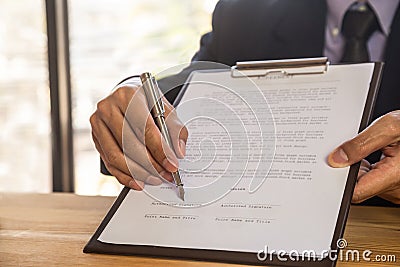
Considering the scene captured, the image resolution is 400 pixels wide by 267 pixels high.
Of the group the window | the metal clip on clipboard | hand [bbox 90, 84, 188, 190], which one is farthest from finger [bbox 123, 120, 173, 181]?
the window

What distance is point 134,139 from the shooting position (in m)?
0.74

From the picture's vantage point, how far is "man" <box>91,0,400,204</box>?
0.66 metres

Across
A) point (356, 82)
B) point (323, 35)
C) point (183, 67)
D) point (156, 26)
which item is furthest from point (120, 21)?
point (356, 82)

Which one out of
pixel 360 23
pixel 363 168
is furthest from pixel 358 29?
pixel 363 168

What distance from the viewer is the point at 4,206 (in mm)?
822

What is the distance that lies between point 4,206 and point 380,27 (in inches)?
31.7

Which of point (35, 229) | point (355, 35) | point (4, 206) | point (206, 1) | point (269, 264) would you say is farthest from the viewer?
point (206, 1)

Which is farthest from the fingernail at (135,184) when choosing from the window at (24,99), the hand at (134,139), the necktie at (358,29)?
the window at (24,99)

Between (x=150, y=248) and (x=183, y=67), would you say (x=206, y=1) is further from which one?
(x=150, y=248)

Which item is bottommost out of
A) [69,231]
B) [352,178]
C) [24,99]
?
[24,99]

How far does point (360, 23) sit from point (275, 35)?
197 mm

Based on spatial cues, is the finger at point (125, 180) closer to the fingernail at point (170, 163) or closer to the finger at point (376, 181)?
the fingernail at point (170, 163)

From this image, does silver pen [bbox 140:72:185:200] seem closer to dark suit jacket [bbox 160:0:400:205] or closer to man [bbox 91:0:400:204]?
man [bbox 91:0:400:204]

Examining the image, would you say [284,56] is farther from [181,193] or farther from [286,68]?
[181,193]
